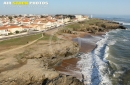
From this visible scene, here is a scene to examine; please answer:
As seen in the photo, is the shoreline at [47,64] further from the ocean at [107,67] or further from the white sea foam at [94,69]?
the ocean at [107,67]

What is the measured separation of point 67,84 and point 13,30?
46.9 metres

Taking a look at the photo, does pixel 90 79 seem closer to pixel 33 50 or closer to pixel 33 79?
pixel 33 79

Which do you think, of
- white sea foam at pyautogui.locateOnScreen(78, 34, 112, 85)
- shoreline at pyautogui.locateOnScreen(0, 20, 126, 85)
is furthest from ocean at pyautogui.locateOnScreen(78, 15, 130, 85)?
shoreline at pyautogui.locateOnScreen(0, 20, 126, 85)

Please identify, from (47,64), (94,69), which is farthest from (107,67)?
(47,64)

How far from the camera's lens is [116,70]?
3056 centimetres

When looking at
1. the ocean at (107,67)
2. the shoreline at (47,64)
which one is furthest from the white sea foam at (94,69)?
the shoreline at (47,64)

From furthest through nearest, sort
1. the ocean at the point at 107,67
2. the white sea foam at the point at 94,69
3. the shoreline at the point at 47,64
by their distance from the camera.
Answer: the ocean at the point at 107,67 < the white sea foam at the point at 94,69 < the shoreline at the point at 47,64

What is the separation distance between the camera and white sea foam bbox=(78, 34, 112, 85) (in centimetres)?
2586

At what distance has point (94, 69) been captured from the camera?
101 ft

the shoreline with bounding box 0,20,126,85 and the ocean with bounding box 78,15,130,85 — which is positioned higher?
the shoreline with bounding box 0,20,126,85

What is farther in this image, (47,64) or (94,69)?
(94,69)

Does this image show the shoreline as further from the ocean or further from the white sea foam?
the ocean

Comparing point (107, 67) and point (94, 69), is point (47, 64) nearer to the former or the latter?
point (94, 69)

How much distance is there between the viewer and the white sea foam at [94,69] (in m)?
25.9
